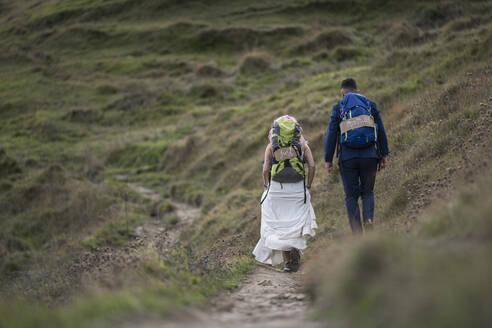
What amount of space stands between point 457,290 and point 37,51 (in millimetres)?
56608

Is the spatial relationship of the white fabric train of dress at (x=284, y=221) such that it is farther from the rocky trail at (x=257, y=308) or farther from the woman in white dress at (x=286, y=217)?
the rocky trail at (x=257, y=308)

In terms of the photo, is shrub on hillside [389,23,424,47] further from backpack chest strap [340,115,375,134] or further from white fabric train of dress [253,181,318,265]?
white fabric train of dress [253,181,318,265]

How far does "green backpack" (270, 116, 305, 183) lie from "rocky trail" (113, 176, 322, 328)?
150 centimetres

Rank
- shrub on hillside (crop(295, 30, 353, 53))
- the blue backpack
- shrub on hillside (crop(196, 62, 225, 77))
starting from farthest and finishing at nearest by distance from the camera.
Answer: shrub on hillside (crop(196, 62, 225, 77)) → shrub on hillside (crop(295, 30, 353, 53)) → the blue backpack

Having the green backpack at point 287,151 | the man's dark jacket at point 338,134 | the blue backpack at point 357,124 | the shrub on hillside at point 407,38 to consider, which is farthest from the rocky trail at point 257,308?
the shrub on hillside at point 407,38

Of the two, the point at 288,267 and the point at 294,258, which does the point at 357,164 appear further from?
the point at 288,267

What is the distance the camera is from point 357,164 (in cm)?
648

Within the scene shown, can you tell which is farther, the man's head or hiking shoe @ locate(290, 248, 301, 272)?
hiking shoe @ locate(290, 248, 301, 272)

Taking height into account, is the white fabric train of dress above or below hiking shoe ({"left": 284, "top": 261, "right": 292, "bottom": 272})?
above

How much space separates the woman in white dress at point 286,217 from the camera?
7016 mm

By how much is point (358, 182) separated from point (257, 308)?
2.76m

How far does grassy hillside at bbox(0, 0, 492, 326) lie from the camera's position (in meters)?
5.78

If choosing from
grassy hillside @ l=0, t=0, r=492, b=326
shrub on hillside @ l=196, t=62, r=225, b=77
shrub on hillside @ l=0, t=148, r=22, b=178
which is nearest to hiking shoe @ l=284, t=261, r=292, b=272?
grassy hillside @ l=0, t=0, r=492, b=326

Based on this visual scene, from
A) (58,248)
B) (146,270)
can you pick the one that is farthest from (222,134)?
(146,270)
